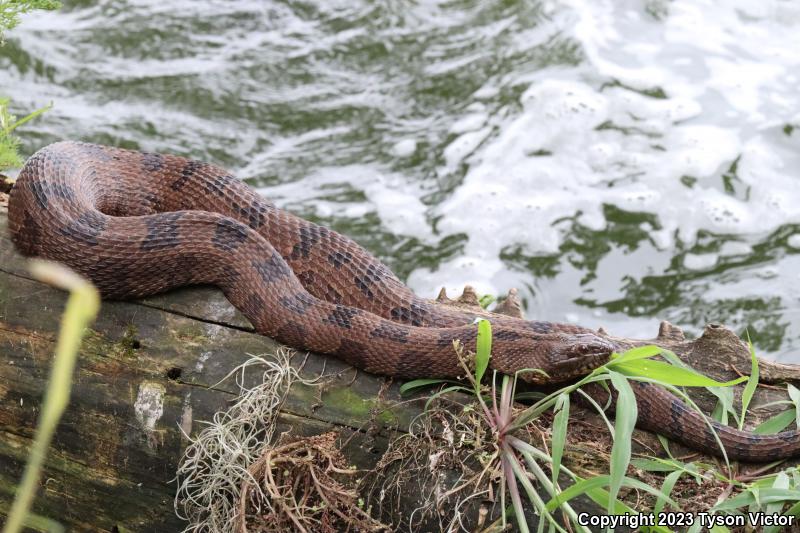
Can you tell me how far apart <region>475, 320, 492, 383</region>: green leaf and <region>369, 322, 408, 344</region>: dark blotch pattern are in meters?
0.42

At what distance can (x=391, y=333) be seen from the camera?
4.16 meters

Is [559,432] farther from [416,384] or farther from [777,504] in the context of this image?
[777,504]

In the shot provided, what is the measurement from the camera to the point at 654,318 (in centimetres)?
777

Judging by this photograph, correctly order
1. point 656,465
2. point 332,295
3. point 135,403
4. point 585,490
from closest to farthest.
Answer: point 585,490 → point 656,465 → point 135,403 → point 332,295

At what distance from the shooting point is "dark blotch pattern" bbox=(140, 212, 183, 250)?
435cm

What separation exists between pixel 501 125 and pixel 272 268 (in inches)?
208

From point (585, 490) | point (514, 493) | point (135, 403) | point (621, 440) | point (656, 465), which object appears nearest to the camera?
point (621, 440)

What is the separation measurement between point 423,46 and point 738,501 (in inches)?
296

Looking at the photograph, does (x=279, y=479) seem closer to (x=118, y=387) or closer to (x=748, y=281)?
(x=118, y=387)

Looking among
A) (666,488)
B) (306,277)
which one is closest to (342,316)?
(306,277)

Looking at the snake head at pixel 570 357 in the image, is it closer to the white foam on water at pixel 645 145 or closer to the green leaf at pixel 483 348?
the green leaf at pixel 483 348

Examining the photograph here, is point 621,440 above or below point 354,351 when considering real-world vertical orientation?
above

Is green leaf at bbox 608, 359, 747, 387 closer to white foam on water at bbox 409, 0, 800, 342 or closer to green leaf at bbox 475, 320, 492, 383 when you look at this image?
green leaf at bbox 475, 320, 492, 383

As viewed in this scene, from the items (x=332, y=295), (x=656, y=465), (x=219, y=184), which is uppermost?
(x=219, y=184)
